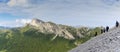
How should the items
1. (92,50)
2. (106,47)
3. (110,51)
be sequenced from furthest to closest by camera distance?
1. (92,50)
2. (106,47)
3. (110,51)

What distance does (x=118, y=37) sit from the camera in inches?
→ 1570

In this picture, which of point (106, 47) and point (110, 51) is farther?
point (106, 47)

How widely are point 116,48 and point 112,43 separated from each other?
13.1 feet

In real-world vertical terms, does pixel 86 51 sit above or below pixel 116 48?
below

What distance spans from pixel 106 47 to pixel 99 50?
1107 millimetres

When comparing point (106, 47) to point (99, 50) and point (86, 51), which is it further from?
point (86, 51)

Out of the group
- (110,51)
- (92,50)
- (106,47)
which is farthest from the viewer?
(92,50)

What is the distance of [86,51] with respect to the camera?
3997 centimetres

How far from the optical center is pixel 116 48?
1313 inches

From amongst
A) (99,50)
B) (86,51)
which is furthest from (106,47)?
(86,51)

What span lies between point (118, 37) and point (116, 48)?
270 inches

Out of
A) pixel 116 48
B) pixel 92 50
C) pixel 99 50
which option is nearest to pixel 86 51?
pixel 92 50

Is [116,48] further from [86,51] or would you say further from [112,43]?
[86,51]

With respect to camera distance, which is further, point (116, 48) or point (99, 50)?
point (99, 50)
